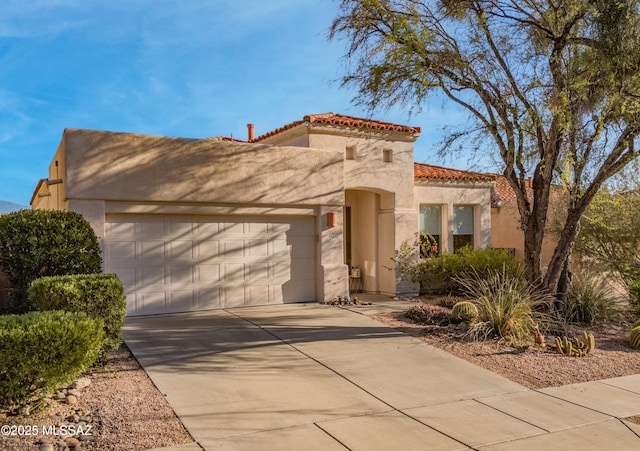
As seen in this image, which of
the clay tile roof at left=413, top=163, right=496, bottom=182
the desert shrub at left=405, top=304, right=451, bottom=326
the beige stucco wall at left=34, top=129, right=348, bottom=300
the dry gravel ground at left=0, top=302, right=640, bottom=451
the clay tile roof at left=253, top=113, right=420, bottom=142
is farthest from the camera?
the clay tile roof at left=413, top=163, right=496, bottom=182

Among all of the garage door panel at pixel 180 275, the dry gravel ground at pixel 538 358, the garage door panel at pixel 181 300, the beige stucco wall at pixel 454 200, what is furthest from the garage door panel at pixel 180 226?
the beige stucco wall at pixel 454 200

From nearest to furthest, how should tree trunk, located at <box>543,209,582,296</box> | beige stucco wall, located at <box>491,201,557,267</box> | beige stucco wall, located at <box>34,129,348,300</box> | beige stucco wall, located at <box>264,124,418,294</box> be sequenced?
beige stucco wall, located at <box>34,129,348,300</box> < tree trunk, located at <box>543,209,582,296</box> < beige stucco wall, located at <box>264,124,418,294</box> < beige stucco wall, located at <box>491,201,557,267</box>

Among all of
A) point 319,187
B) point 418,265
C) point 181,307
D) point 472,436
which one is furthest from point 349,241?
point 472,436

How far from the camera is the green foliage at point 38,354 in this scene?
5371 millimetres

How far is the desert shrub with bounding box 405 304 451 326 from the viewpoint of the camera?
11.1m

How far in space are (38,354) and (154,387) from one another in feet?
5.64

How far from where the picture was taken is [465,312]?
10.7m

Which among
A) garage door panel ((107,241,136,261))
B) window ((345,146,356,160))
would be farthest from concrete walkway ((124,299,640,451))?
window ((345,146,356,160))

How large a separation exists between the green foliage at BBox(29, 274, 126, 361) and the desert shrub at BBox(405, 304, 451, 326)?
19.6 feet

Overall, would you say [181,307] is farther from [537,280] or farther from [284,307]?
[537,280]

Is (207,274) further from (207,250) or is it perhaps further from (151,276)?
(151,276)

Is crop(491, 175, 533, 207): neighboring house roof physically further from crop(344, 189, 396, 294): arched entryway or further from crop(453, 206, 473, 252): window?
crop(344, 189, 396, 294): arched entryway

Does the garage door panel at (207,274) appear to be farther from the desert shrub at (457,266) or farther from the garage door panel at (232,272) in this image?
the desert shrub at (457,266)

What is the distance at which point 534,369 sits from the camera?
26.9ft
